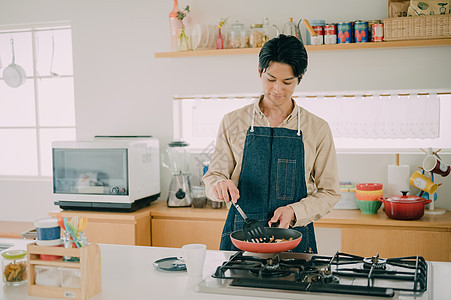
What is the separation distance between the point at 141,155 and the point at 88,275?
2.15 metres

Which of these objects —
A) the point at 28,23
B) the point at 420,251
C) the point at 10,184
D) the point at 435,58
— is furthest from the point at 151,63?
the point at 420,251

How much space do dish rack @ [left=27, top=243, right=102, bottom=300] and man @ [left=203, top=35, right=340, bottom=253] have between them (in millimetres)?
705

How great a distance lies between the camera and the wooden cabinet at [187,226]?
136 inches

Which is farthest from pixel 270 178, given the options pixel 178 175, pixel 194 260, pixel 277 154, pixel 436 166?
pixel 436 166

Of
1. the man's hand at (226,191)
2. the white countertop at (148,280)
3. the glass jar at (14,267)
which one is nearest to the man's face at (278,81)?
the man's hand at (226,191)

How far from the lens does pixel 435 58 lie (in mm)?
3486

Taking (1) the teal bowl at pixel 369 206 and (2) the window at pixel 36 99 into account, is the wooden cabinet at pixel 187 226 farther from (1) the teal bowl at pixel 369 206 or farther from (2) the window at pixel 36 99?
(2) the window at pixel 36 99

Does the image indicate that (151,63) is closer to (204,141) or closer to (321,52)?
(204,141)

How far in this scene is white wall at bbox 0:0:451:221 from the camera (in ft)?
11.7

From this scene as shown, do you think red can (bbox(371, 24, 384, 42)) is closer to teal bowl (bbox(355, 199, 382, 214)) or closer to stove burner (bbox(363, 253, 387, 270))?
teal bowl (bbox(355, 199, 382, 214))

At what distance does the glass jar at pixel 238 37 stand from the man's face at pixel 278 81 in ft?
5.07

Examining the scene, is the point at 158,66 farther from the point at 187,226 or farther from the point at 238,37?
the point at 187,226

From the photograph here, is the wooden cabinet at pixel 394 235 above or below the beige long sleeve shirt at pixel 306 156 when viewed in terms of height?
below

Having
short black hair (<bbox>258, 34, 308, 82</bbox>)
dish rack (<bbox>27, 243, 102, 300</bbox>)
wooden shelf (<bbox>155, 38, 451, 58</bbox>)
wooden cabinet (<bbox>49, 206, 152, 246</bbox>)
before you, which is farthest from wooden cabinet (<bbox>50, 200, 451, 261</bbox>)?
dish rack (<bbox>27, 243, 102, 300</bbox>)
